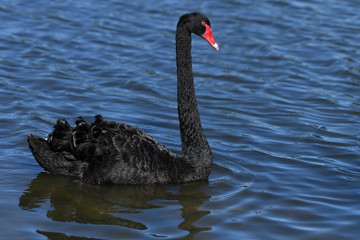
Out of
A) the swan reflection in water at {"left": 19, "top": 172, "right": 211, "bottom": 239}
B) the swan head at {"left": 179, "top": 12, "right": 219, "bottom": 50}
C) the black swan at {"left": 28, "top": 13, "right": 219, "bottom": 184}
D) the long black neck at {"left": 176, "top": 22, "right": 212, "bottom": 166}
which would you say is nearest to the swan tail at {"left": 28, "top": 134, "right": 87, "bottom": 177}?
the black swan at {"left": 28, "top": 13, "right": 219, "bottom": 184}

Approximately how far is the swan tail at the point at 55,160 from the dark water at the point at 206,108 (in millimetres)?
140

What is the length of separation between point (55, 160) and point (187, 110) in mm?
1352

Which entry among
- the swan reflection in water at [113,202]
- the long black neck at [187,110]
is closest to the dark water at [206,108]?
the swan reflection in water at [113,202]

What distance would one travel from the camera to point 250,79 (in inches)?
407

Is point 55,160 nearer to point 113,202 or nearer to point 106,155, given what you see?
point 106,155

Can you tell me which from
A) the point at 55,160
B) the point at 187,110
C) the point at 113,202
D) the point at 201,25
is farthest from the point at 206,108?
the point at 113,202

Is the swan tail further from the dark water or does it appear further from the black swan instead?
the dark water

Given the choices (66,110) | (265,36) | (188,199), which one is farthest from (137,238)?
(265,36)

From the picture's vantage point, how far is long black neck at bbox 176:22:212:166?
6.99m

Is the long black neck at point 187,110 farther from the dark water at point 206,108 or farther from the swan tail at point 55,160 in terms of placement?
the swan tail at point 55,160

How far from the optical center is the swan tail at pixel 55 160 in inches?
267

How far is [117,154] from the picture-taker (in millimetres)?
6656

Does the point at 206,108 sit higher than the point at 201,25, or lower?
lower

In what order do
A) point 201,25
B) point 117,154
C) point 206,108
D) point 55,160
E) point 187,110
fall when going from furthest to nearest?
1. point 206,108
2. point 187,110
3. point 201,25
4. point 55,160
5. point 117,154
